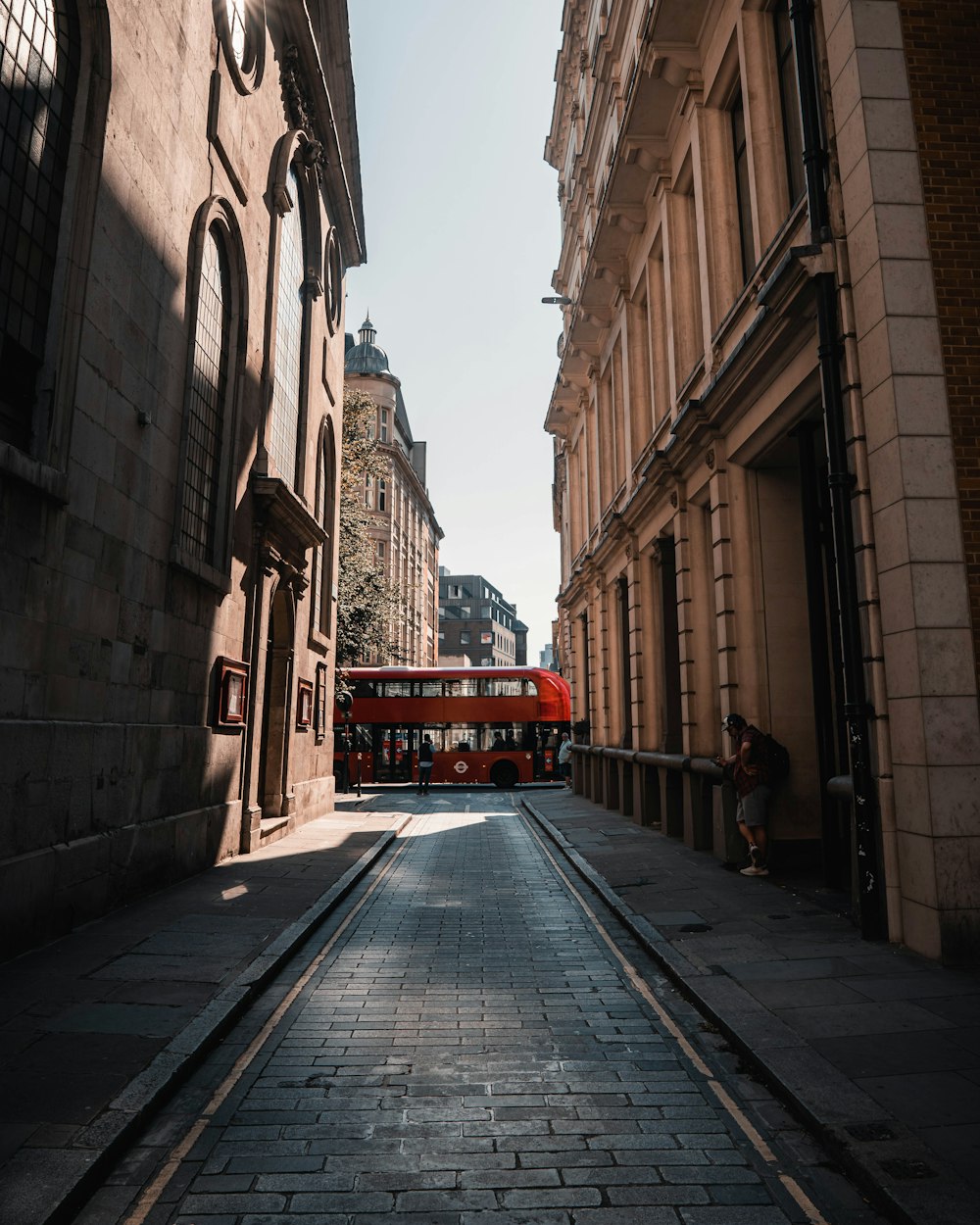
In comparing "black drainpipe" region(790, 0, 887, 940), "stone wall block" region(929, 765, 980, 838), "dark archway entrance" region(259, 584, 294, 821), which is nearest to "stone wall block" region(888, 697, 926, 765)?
"stone wall block" region(929, 765, 980, 838)

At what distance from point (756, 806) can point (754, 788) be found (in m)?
0.23

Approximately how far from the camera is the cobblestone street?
3604 millimetres

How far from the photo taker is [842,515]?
8.25 meters

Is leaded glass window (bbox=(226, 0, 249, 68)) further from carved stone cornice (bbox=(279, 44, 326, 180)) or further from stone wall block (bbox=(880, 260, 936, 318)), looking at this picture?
stone wall block (bbox=(880, 260, 936, 318))

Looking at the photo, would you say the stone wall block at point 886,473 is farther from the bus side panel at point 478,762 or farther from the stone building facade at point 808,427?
the bus side panel at point 478,762

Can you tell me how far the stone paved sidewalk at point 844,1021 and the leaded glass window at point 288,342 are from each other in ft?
38.2

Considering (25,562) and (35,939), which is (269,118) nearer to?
(25,562)

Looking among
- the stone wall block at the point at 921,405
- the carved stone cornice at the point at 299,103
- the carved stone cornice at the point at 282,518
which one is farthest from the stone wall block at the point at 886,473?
the carved stone cornice at the point at 299,103

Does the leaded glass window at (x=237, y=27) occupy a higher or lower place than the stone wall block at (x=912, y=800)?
higher

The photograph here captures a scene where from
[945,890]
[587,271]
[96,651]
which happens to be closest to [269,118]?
[587,271]

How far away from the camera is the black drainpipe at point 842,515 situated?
25.5ft

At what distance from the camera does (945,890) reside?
6.92 metres

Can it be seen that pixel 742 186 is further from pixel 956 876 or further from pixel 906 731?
pixel 956 876

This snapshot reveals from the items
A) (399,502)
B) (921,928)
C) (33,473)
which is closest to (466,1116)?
(921,928)
